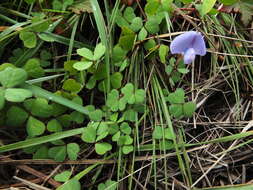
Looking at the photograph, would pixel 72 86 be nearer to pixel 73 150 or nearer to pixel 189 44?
pixel 73 150

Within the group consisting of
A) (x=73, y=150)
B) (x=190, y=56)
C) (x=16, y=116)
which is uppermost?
(x=190, y=56)

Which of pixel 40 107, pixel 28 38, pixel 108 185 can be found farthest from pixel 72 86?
pixel 108 185

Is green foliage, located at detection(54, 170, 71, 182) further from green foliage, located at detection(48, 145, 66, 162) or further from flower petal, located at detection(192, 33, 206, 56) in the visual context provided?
flower petal, located at detection(192, 33, 206, 56)

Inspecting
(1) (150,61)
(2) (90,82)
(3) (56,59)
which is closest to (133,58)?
(1) (150,61)

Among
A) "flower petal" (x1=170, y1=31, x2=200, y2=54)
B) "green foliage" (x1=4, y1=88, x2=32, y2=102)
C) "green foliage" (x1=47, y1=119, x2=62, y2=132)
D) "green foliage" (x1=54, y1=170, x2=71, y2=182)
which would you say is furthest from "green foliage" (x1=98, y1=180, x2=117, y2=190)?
"flower petal" (x1=170, y1=31, x2=200, y2=54)

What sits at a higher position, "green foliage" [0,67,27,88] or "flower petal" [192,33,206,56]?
"flower petal" [192,33,206,56]

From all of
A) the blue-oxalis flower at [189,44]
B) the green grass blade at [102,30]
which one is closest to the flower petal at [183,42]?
the blue-oxalis flower at [189,44]

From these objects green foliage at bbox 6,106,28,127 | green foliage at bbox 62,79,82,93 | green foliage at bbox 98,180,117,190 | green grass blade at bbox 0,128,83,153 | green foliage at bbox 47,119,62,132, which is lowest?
green foliage at bbox 98,180,117,190

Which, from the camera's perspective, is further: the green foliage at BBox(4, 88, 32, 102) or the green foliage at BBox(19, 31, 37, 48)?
the green foliage at BBox(19, 31, 37, 48)

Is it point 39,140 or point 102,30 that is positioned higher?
point 102,30
